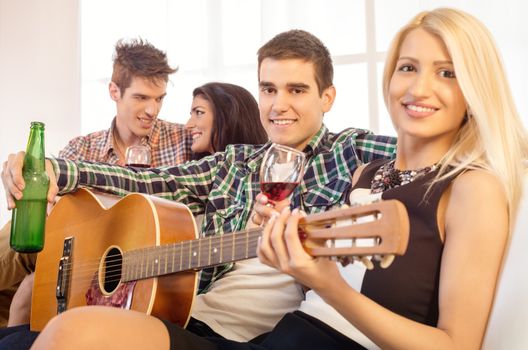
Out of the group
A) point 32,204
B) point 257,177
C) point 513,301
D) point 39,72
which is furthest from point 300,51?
point 39,72

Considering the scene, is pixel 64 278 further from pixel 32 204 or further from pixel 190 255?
pixel 190 255

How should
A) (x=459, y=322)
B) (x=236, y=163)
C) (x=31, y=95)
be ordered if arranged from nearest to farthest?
(x=459, y=322)
(x=236, y=163)
(x=31, y=95)

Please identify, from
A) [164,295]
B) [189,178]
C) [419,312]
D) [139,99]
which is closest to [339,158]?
[189,178]

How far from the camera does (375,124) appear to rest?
384 centimetres

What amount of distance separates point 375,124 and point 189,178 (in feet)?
5.95

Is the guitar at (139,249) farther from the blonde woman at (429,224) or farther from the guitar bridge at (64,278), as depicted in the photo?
the blonde woman at (429,224)

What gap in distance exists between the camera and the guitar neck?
4.29ft

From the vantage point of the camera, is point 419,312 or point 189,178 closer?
point 419,312

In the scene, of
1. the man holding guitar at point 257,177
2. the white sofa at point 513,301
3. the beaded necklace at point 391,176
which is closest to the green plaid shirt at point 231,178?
the man holding guitar at point 257,177

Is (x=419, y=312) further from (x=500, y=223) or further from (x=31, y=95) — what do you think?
(x=31, y=95)

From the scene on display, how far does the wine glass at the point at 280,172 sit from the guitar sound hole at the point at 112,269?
0.52 meters

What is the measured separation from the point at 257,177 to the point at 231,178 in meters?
0.11

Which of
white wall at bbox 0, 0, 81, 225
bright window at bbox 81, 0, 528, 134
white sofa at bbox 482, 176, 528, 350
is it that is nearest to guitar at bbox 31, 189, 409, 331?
white sofa at bbox 482, 176, 528, 350

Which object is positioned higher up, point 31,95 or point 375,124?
point 31,95
